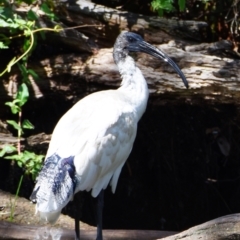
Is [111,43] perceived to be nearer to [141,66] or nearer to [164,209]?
[141,66]

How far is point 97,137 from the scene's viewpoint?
14.1 ft

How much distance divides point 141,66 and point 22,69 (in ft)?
2.47

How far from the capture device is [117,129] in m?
4.41

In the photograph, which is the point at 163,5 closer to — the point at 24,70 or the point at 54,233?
the point at 24,70

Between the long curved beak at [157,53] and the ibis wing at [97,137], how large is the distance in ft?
1.20

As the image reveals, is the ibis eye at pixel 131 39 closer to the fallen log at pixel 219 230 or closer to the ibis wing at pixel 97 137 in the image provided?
the ibis wing at pixel 97 137

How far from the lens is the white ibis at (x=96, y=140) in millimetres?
3956

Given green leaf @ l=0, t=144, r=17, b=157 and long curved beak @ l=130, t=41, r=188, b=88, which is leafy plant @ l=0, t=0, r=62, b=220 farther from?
long curved beak @ l=130, t=41, r=188, b=88

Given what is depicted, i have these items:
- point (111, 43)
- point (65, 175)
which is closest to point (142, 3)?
point (111, 43)

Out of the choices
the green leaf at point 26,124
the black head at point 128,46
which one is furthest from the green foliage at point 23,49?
the black head at point 128,46

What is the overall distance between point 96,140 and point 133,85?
0.60 metres

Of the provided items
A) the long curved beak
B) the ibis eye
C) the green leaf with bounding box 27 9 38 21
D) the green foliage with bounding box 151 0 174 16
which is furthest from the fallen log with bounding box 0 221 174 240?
the green foliage with bounding box 151 0 174 16

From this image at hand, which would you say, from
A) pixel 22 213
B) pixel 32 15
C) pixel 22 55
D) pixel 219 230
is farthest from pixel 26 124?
pixel 219 230

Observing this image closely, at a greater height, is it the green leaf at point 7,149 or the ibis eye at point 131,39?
the ibis eye at point 131,39
